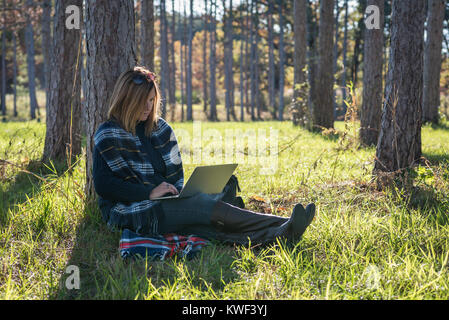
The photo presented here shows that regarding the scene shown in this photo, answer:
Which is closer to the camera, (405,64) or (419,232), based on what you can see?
(419,232)

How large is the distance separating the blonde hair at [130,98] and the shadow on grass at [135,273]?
Result: 1012mm

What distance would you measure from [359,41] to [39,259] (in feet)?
99.2

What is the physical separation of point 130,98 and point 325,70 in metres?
9.12

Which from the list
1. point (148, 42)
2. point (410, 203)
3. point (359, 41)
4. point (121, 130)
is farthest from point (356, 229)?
point (359, 41)

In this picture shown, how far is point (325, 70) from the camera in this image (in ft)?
37.7

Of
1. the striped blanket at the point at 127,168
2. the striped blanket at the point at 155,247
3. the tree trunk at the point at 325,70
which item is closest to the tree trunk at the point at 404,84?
the striped blanket at the point at 155,247

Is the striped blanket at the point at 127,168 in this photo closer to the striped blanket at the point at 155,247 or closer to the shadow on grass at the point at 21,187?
the striped blanket at the point at 155,247

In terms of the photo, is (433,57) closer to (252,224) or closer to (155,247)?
(252,224)

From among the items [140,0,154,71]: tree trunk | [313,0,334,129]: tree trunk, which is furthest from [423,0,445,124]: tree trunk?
[140,0,154,71]: tree trunk

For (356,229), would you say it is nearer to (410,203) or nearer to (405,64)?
(410,203)

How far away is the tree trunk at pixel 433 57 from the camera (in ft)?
40.0
